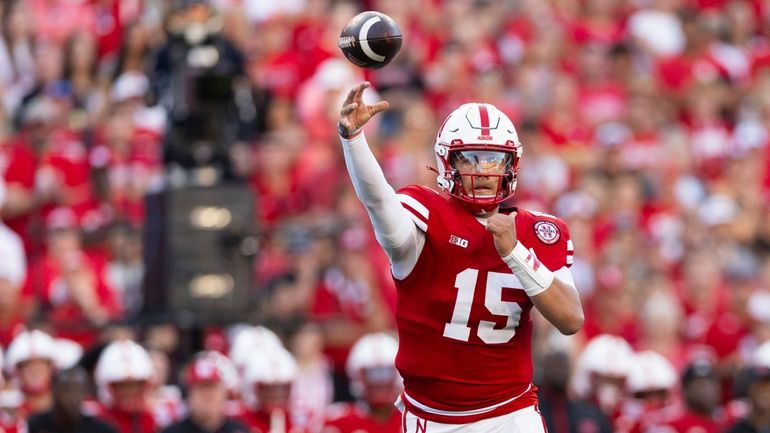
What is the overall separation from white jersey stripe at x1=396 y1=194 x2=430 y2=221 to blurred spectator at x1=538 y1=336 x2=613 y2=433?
3449 mm

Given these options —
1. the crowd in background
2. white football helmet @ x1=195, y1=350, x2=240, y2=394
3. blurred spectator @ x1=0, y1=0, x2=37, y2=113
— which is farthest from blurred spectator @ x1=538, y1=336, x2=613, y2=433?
blurred spectator @ x1=0, y1=0, x2=37, y2=113

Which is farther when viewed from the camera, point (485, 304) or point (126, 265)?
point (126, 265)

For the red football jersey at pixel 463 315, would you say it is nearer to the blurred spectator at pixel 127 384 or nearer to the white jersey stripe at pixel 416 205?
the white jersey stripe at pixel 416 205

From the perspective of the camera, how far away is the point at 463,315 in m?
6.05

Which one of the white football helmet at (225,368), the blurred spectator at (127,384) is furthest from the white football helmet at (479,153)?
the blurred spectator at (127,384)

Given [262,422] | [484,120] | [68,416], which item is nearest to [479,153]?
[484,120]

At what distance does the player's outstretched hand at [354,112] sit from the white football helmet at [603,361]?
474 centimetres

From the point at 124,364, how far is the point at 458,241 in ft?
12.2

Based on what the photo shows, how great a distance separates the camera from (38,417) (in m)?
9.04

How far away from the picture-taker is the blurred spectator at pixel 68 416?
29.3ft

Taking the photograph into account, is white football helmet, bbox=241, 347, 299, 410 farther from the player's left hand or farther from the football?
the player's left hand

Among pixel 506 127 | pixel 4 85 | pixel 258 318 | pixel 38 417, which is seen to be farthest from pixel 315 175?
pixel 506 127

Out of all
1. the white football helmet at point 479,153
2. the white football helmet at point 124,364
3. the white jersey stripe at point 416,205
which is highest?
the white football helmet at point 479,153

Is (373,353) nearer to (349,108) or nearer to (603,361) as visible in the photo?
(603,361)
